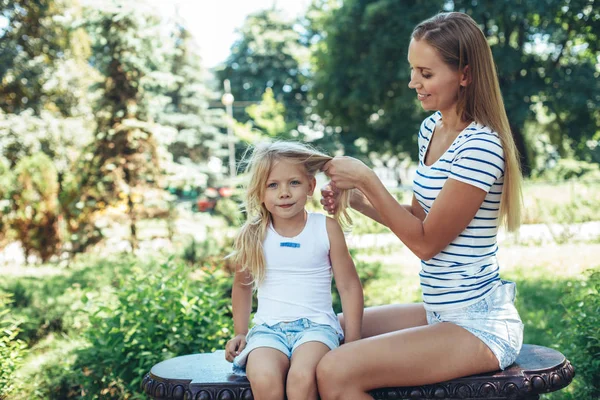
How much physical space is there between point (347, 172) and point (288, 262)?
46 cm

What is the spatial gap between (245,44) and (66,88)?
14874mm

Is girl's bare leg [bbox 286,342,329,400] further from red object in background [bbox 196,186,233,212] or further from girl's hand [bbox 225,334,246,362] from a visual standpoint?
red object in background [bbox 196,186,233,212]

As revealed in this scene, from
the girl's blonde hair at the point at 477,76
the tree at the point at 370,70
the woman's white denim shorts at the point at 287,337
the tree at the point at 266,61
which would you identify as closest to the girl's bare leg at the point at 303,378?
the woman's white denim shorts at the point at 287,337

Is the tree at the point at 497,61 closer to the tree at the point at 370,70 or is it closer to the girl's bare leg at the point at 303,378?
the tree at the point at 370,70

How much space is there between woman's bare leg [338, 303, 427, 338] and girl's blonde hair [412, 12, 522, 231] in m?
0.54

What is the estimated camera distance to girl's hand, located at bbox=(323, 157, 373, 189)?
2.30 m

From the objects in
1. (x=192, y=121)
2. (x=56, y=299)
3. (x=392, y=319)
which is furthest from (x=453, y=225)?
(x=192, y=121)

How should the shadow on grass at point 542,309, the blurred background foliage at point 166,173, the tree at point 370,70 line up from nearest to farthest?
the blurred background foliage at point 166,173 < the shadow on grass at point 542,309 < the tree at point 370,70

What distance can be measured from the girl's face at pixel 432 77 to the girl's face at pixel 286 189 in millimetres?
560

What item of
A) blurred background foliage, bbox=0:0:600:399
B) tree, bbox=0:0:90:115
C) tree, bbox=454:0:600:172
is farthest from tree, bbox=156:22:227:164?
tree, bbox=454:0:600:172

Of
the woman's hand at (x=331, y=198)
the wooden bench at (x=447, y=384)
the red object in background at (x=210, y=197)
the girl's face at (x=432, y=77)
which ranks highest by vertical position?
the girl's face at (x=432, y=77)

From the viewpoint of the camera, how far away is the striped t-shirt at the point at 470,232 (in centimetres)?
225

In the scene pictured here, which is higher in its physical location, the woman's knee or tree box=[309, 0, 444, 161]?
tree box=[309, 0, 444, 161]

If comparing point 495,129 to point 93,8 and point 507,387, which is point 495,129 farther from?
point 93,8
